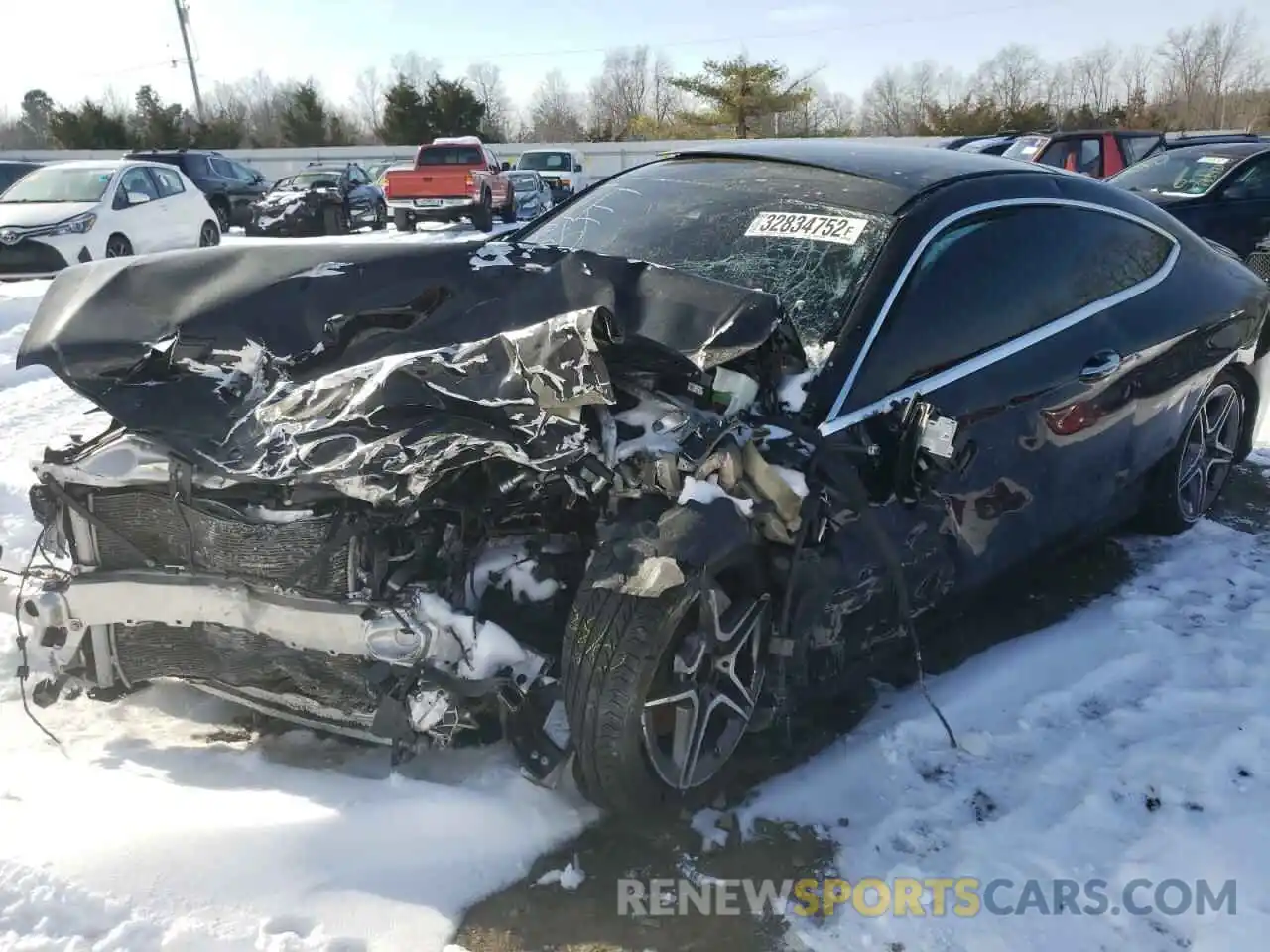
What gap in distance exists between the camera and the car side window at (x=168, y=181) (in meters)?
13.3

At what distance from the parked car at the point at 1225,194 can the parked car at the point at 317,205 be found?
49.3 ft

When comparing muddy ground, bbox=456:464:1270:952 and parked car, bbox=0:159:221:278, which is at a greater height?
parked car, bbox=0:159:221:278

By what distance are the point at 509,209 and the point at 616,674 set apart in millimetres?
20561

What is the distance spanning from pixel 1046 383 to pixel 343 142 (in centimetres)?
4837

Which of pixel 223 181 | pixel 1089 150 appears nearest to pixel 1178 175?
→ pixel 1089 150

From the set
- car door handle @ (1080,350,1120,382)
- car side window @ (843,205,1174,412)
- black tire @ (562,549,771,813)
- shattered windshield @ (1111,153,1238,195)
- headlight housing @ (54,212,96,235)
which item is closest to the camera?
black tire @ (562,549,771,813)

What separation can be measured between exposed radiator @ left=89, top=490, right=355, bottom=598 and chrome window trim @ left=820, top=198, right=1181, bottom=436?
4.30 feet

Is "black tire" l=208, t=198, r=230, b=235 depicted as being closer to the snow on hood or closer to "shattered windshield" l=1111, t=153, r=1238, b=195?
the snow on hood

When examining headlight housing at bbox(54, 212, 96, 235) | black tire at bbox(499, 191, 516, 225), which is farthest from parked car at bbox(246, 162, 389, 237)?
headlight housing at bbox(54, 212, 96, 235)

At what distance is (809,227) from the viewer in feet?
10.6

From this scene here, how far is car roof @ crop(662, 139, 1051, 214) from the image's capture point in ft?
10.7

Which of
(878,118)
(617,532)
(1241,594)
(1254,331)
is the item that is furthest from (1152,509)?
(878,118)

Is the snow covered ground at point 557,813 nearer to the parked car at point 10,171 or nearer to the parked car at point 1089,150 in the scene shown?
the parked car at point 1089,150

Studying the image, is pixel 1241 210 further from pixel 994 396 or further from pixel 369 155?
pixel 369 155
